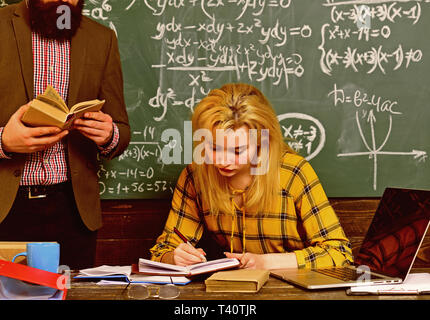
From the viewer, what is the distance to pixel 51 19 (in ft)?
6.93

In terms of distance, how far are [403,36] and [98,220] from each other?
1.77 meters

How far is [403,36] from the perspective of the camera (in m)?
2.60

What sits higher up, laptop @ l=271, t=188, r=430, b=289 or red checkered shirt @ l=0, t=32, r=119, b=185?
red checkered shirt @ l=0, t=32, r=119, b=185

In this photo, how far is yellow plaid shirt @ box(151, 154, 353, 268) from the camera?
6.22 ft

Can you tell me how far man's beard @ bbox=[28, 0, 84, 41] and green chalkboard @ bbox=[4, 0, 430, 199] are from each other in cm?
43

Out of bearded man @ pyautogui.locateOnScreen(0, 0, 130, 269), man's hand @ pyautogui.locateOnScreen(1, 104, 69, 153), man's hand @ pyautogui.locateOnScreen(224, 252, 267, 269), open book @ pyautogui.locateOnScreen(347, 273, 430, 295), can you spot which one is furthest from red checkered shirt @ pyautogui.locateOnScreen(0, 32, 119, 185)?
open book @ pyautogui.locateOnScreen(347, 273, 430, 295)

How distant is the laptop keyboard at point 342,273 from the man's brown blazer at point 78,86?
1050mm

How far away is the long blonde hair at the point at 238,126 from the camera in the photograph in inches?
73.5

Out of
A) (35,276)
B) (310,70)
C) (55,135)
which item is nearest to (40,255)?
(35,276)

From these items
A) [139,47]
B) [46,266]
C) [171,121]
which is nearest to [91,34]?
[139,47]

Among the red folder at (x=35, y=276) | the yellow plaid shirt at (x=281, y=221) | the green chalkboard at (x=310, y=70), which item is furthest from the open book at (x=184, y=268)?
the green chalkboard at (x=310, y=70)

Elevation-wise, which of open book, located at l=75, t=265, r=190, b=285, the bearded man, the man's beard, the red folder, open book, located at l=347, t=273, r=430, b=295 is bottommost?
open book, located at l=75, t=265, r=190, b=285

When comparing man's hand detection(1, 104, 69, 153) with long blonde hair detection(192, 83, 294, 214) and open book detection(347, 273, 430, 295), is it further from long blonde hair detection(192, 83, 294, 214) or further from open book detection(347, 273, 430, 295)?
open book detection(347, 273, 430, 295)

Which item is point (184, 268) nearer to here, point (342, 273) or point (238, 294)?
point (238, 294)
